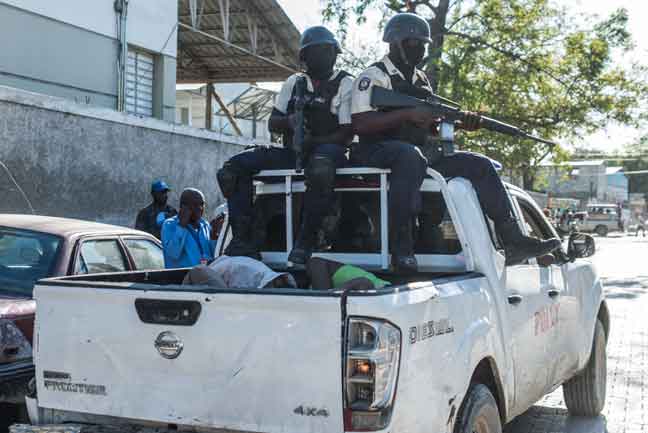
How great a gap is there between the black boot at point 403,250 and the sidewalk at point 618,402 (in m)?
2.03

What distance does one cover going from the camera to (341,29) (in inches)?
835

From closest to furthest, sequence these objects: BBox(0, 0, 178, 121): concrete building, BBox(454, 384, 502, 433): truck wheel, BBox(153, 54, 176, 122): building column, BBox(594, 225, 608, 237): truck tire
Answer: BBox(454, 384, 502, 433): truck wheel < BBox(0, 0, 178, 121): concrete building < BBox(153, 54, 176, 122): building column < BBox(594, 225, 608, 237): truck tire

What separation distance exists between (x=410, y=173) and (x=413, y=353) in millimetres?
1440

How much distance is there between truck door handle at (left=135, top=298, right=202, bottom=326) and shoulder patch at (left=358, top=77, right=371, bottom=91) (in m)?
2.10

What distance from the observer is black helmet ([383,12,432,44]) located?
4762mm

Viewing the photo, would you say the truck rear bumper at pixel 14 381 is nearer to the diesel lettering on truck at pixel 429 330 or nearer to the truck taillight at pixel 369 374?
the truck taillight at pixel 369 374

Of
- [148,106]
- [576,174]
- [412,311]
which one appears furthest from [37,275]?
[576,174]

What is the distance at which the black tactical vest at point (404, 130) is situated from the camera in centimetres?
478

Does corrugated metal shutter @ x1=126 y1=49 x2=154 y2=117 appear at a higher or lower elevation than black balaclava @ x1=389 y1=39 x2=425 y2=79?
higher

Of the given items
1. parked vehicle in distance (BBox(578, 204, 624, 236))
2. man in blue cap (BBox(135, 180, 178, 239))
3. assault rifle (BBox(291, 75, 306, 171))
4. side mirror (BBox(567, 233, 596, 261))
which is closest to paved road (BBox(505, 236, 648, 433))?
side mirror (BBox(567, 233, 596, 261))

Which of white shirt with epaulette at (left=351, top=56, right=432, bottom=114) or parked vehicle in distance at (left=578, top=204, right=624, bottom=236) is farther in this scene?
parked vehicle in distance at (left=578, top=204, right=624, bottom=236)

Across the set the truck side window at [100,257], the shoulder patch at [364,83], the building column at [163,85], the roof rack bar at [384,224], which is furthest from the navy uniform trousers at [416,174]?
the building column at [163,85]

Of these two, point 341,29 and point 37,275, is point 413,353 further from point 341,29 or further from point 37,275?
point 341,29

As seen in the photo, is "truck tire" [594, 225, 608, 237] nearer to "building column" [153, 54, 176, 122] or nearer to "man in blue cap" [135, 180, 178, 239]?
"building column" [153, 54, 176, 122]
